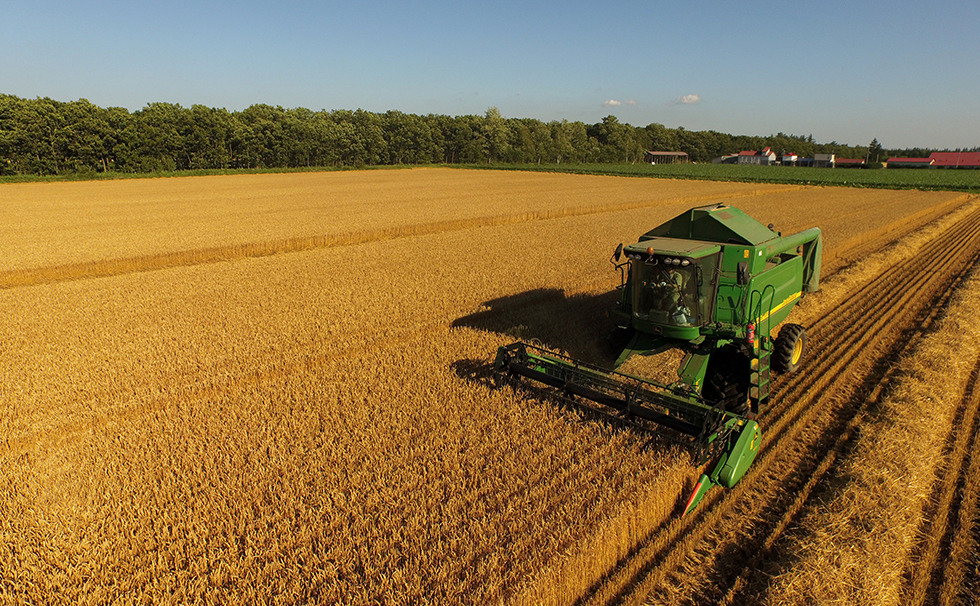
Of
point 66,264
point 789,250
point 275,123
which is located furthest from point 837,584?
point 275,123

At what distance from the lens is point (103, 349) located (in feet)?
27.8

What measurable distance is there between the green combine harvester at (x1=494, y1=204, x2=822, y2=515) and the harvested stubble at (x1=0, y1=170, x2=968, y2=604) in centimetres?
55

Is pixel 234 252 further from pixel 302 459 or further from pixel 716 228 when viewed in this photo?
pixel 716 228

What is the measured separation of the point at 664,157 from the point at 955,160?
2234 inches

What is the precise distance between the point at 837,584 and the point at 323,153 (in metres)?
82.4

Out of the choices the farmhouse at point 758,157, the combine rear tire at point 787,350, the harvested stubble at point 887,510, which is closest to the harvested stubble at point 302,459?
the harvested stubble at point 887,510

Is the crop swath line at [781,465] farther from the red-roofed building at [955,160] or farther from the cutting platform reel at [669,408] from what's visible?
the red-roofed building at [955,160]

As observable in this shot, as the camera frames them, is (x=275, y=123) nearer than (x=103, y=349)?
No

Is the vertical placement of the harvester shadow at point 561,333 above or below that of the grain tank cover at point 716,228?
below

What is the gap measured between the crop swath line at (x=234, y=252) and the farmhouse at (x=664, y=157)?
372 ft

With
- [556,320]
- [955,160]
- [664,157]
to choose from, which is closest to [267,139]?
[556,320]

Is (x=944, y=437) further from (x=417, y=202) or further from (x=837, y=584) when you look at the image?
(x=417, y=202)

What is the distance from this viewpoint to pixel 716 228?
7926 millimetres

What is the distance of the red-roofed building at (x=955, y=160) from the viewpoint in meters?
97.2
